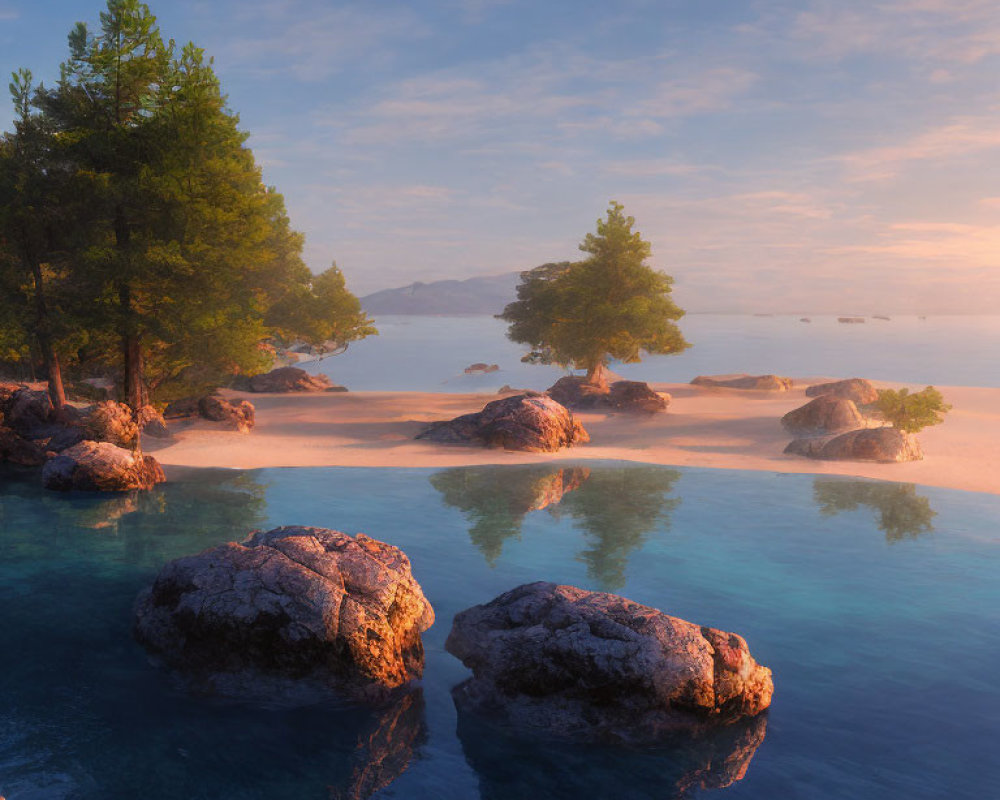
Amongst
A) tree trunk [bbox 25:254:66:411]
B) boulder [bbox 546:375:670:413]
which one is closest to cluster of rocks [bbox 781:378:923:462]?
boulder [bbox 546:375:670:413]

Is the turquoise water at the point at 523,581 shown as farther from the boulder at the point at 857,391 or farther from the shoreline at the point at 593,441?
the boulder at the point at 857,391

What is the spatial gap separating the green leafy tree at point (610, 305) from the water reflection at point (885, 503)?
69.8ft

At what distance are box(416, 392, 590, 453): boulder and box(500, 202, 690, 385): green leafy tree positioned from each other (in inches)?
556

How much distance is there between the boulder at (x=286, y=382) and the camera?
50.8 m

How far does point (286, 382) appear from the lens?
51.2 m

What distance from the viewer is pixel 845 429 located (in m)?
33.5

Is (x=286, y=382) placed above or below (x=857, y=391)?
below

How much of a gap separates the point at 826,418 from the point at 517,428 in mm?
14099

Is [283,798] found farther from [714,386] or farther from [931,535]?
[714,386]

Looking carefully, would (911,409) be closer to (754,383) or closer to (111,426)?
(754,383)

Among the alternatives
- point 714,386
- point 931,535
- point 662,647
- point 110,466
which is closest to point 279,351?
point 714,386

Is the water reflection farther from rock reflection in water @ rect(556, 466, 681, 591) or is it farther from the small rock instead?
the small rock

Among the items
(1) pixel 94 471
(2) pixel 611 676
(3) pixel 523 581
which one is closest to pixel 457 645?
(2) pixel 611 676

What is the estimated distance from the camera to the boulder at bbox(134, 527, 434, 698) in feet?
35.9
